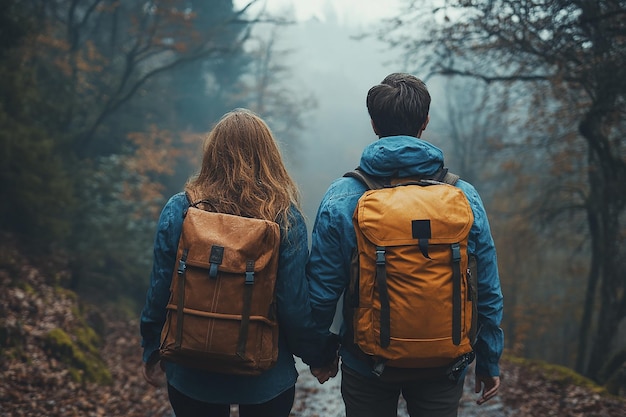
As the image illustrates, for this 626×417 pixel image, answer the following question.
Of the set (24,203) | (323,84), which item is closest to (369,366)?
(24,203)

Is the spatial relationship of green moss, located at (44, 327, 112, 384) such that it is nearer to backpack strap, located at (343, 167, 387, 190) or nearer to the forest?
the forest

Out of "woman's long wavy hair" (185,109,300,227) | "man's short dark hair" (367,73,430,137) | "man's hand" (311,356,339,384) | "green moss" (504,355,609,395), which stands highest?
"man's short dark hair" (367,73,430,137)

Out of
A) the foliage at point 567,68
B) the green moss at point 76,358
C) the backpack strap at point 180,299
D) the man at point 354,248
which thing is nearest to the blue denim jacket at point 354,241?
the man at point 354,248

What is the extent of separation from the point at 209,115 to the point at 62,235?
12.9 metres

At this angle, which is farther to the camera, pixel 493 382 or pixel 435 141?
pixel 435 141

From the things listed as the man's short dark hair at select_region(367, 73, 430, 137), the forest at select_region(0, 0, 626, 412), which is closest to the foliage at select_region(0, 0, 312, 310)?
the forest at select_region(0, 0, 626, 412)

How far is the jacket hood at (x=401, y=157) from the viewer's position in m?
2.33

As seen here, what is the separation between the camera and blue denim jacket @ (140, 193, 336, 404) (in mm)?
2324

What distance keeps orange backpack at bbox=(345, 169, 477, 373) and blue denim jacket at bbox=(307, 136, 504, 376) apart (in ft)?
0.47

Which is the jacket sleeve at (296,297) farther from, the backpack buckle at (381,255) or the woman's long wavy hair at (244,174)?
the backpack buckle at (381,255)

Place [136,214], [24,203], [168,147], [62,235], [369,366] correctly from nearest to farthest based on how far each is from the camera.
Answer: [369,366]
[24,203]
[62,235]
[136,214]
[168,147]

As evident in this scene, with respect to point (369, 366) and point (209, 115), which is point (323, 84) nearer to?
point (209, 115)

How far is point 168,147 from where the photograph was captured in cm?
1590

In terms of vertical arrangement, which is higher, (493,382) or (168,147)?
(168,147)
